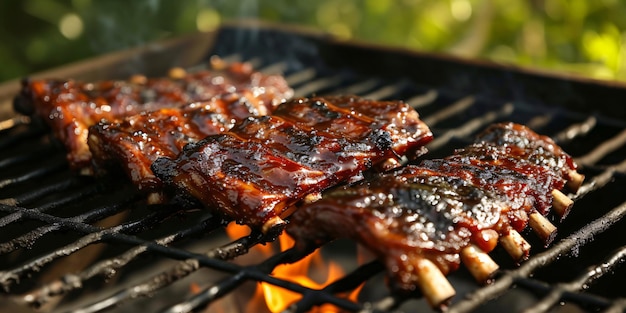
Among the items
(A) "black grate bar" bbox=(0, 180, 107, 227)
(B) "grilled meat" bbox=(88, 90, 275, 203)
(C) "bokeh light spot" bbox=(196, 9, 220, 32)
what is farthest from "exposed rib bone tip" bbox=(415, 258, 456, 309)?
(C) "bokeh light spot" bbox=(196, 9, 220, 32)

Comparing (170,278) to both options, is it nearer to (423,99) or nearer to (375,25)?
(423,99)

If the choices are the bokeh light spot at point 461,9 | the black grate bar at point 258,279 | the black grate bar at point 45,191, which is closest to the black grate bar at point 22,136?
the black grate bar at point 45,191

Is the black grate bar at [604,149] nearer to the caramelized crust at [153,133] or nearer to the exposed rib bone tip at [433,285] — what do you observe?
the exposed rib bone tip at [433,285]

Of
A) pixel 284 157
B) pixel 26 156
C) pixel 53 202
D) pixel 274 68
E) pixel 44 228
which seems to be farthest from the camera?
pixel 274 68

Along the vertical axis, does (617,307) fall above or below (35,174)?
below

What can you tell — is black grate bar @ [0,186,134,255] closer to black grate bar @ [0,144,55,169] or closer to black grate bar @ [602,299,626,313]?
black grate bar @ [0,144,55,169]

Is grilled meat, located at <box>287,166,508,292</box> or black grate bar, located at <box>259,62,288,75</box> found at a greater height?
black grate bar, located at <box>259,62,288,75</box>

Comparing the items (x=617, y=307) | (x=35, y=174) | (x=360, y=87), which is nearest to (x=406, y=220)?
(x=617, y=307)
